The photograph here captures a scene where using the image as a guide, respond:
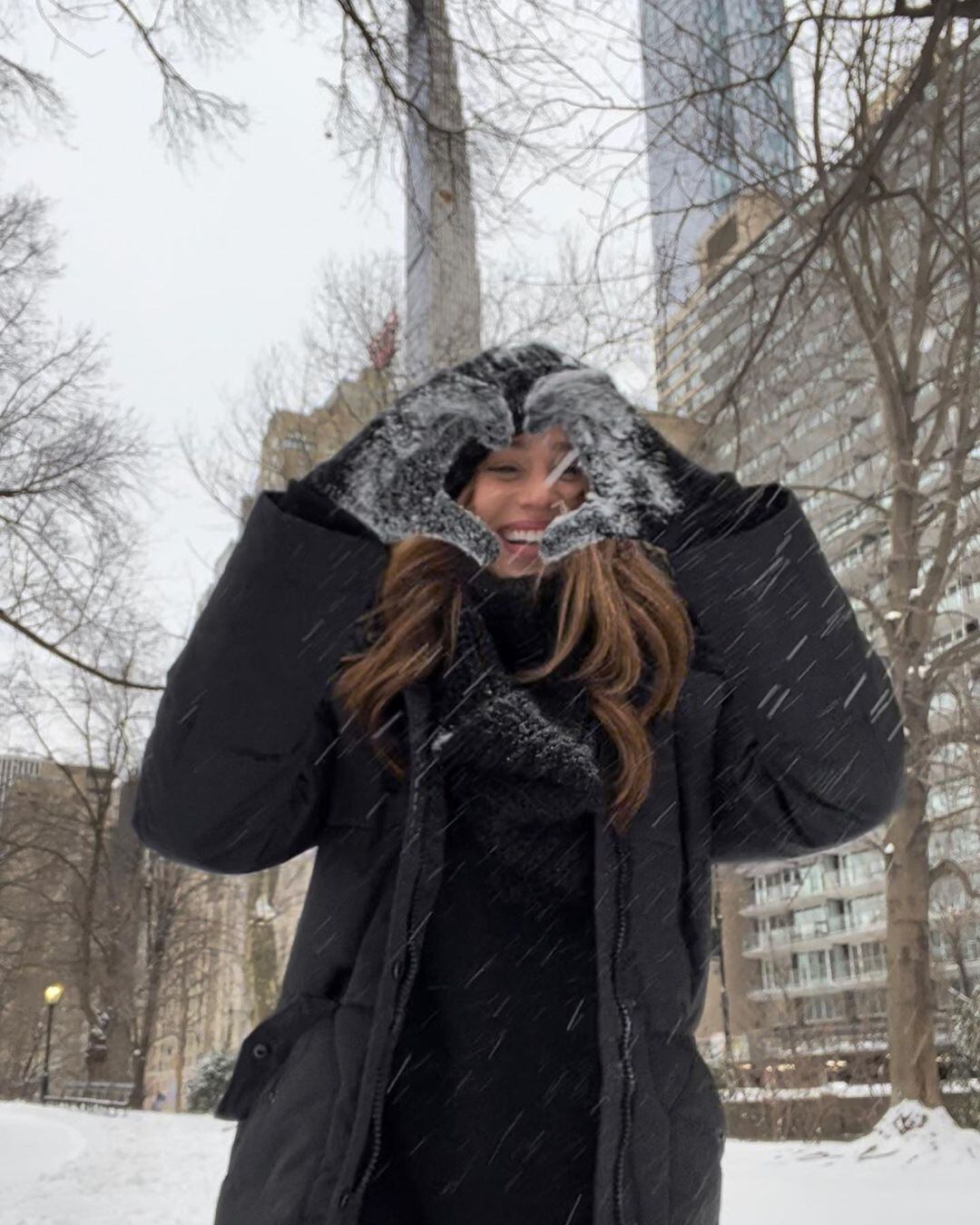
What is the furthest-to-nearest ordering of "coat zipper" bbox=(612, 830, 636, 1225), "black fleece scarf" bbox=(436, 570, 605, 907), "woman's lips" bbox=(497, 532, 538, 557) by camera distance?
"woman's lips" bbox=(497, 532, 538, 557), "black fleece scarf" bbox=(436, 570, 605, 907), "coat zipper" bbox=(612, 830, 636, 1225)

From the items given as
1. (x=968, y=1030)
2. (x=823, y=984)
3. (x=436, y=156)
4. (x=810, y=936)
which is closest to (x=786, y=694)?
(x=436, y=156)

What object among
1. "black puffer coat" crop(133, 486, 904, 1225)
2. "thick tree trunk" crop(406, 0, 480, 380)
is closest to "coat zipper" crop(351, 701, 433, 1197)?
"black puffer coat" crop(133, 486, 904, 1225)

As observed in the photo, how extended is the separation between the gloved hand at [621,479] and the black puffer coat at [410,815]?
0.05m

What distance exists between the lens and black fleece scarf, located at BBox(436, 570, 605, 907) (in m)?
1.45

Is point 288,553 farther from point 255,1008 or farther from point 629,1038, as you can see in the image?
point 255,1008

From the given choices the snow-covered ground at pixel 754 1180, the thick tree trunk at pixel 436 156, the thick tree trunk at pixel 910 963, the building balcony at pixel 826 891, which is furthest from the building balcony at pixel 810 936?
the thick tree trunk at pixel 436 156

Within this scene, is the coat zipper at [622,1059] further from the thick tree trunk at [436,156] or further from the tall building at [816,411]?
the thick tree trunk at [436,156]

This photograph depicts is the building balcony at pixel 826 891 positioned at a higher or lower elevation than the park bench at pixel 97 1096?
higher

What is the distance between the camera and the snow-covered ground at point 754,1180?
5.81m

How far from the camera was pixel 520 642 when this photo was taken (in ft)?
5.50

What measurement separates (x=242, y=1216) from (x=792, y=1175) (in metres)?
6.49

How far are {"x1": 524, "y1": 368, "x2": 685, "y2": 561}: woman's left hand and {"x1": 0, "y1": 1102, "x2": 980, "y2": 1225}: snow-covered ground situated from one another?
5.14 metres

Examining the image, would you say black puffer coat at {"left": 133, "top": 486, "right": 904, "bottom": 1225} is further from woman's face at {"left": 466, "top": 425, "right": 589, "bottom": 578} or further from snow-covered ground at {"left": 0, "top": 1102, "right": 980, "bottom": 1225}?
snow-covered ground at {"left": 0, "top": 1102, "right": 980, "bottom": 1225}

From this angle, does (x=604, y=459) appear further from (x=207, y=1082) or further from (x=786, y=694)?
(x=207, y=1082)
